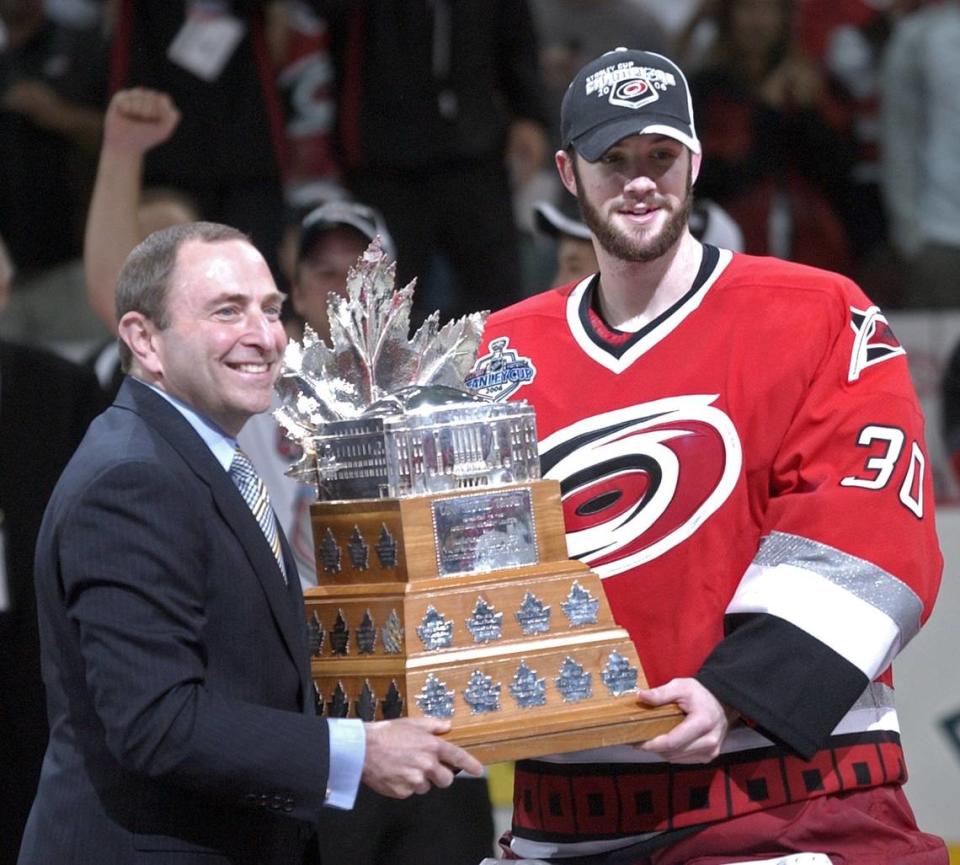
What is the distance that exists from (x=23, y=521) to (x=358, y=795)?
1079mm

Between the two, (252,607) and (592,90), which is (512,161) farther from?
(252,607)

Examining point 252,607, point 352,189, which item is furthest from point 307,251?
point 252,607

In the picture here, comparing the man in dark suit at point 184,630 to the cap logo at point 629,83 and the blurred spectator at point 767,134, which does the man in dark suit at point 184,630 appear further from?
the blurred spectator at point 767,134

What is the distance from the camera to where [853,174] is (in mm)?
6422

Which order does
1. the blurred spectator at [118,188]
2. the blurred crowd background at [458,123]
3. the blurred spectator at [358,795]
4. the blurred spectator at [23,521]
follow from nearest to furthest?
the blurred spectator at [358,795], the blurred spectator at [23,521], the blurred spectator at [118,188], the blurred crowd background at [458,123]

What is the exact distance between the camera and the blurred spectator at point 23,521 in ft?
14.7

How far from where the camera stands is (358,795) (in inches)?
161

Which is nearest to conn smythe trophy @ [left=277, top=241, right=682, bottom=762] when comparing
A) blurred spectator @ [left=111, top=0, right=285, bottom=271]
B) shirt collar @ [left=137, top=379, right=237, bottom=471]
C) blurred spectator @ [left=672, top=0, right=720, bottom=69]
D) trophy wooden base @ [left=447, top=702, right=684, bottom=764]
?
trophy wooden base @ [left=447, top=702, right=684, bottom=764]

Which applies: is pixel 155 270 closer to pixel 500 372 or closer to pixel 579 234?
pixel 500 372

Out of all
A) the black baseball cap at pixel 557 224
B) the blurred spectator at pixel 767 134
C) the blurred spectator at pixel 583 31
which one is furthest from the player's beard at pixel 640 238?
the blurred spectator at pixel 583 31

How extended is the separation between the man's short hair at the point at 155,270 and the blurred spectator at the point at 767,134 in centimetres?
346

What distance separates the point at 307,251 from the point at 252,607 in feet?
6.88

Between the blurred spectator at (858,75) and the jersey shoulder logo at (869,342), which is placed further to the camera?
the blurred spectator at (858,75)

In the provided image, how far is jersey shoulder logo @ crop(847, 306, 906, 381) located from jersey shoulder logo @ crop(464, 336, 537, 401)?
555mm
